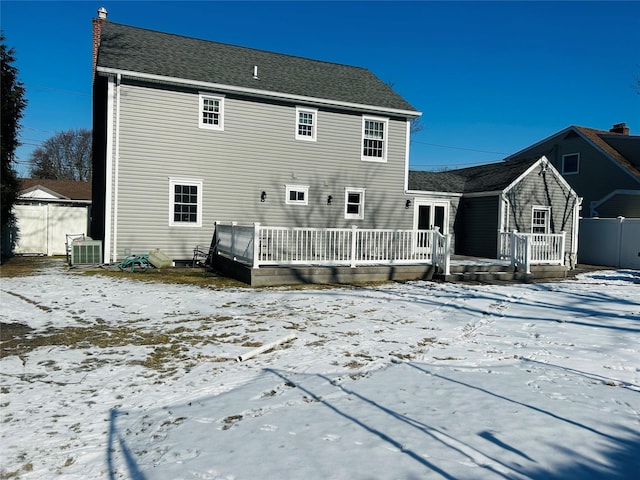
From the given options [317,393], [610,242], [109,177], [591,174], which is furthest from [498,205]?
[317,393]

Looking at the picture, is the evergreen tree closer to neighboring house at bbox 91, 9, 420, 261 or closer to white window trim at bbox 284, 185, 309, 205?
neighboring house at bbox 91, 9, 420, 261

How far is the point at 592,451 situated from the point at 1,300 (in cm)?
947

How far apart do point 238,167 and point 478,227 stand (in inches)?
383

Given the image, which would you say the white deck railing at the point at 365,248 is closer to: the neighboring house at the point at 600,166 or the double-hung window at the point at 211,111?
the double-hung window at the point at 211,111

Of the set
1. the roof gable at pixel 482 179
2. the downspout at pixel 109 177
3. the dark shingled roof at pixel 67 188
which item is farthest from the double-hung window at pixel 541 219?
the dark shingled roof at pixel 67 188

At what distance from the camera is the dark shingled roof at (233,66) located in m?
14.4

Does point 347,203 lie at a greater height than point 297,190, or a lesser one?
lesser

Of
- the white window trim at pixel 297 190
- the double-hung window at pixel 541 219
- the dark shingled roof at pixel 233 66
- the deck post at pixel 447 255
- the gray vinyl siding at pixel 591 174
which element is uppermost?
the dark shingled roof at pixel 233 66

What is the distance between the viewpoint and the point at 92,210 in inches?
785

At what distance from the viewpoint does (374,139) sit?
676 inches

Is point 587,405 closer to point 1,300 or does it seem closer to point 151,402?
point 151,402

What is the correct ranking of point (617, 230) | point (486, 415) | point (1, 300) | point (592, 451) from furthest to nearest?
point (617, 230), point (1, 300), point (486, 415), point (592, 451)

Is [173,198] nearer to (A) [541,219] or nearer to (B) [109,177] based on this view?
(B) [109,177]

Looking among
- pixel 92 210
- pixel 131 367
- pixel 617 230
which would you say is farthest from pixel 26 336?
pixel 617 230
